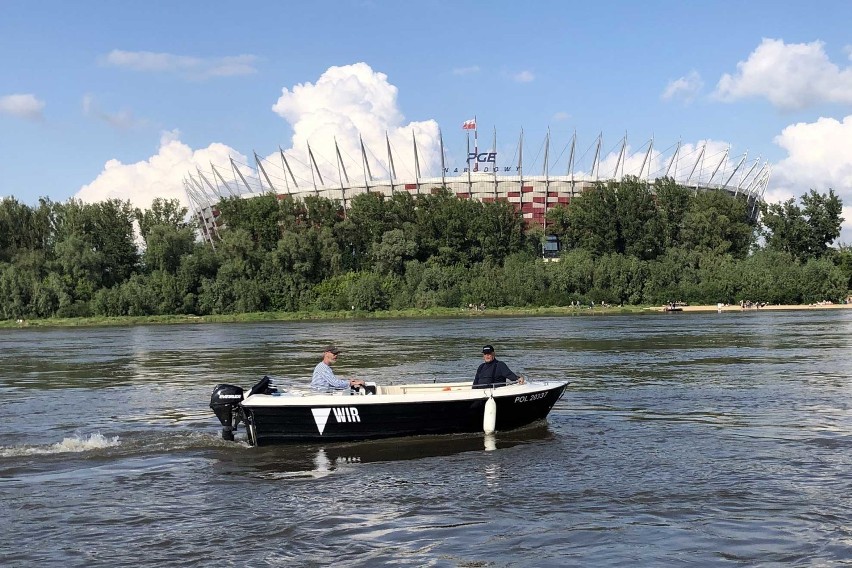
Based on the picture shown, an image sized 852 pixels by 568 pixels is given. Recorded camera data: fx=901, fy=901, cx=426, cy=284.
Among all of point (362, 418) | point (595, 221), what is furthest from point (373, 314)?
point (362, 418)

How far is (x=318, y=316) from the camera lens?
4328 inches

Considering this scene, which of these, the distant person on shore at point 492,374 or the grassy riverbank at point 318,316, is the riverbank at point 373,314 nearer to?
the grassy riverbank at point 318,316

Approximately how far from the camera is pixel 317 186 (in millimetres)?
151250

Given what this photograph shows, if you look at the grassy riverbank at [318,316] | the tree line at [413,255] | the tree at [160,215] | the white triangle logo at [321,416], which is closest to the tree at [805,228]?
the tree line at [413,255]

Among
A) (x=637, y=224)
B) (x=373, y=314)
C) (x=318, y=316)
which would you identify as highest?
(x=637, y=224)

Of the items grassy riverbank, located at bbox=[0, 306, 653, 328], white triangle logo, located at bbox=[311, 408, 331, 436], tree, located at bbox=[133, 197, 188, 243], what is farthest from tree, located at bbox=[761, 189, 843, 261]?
white triangle logo, located at bbox=[311, 408, 331, 436]

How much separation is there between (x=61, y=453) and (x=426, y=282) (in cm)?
9488

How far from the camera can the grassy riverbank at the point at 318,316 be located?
105375mm

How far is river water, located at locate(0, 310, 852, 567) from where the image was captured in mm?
11836

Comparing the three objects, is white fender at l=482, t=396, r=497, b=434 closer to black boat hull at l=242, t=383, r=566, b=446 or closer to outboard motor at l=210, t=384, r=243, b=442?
black boat hull at l=242, t=383, r=566, b=446

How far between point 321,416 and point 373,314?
8974 cm

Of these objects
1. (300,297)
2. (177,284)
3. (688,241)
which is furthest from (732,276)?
(177,284)

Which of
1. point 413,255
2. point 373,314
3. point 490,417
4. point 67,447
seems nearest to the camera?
point 67,447

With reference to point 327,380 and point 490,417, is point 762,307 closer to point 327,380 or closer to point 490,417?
point 490,417
